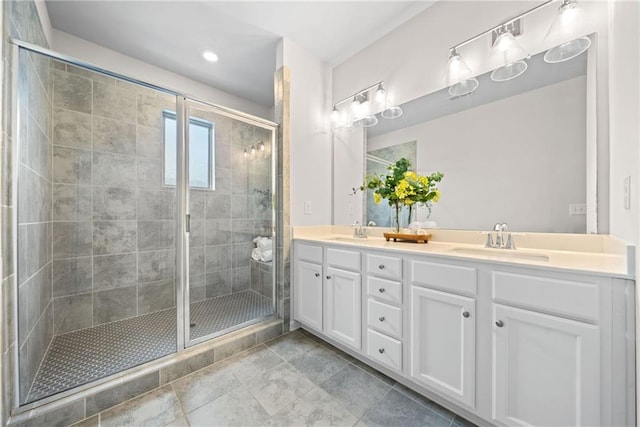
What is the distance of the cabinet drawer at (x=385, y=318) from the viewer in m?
1.34

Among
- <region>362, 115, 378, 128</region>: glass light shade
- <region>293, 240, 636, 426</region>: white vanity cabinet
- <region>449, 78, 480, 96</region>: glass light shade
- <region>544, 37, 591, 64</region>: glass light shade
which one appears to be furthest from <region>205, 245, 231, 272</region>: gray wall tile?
<region>544, 37, 591, 64</region>: glass light shade

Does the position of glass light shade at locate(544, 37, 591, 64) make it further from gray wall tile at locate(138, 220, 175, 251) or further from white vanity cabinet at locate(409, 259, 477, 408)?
gray wall tile at locate(138, 220, 175, 251)

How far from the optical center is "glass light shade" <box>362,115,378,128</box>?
2.14m

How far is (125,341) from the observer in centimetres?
180

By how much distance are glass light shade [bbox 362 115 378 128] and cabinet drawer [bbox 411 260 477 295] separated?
4.57 feet

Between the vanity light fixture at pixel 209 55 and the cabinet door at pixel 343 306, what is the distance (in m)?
2.27

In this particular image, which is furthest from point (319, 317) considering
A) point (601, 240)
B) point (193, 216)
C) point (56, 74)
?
point (56, 74)

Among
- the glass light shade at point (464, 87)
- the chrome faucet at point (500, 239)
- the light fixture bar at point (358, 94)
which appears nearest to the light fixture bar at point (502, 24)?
the glass light shade at point (464, 87)

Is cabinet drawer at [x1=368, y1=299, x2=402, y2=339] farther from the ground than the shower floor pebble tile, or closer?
farther from the ground

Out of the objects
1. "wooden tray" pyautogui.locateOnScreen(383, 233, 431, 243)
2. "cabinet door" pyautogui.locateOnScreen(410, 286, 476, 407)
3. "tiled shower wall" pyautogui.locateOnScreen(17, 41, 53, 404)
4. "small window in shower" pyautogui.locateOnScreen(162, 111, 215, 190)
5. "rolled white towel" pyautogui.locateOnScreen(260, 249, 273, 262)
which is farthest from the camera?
"rolled white towel" pyautogui.locateOnScreen(260, 249, 273, 262)

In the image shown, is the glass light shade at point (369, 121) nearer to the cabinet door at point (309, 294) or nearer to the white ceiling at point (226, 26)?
the white ceiling at point (226, 26)

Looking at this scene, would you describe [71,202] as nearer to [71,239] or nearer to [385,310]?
[71,239]

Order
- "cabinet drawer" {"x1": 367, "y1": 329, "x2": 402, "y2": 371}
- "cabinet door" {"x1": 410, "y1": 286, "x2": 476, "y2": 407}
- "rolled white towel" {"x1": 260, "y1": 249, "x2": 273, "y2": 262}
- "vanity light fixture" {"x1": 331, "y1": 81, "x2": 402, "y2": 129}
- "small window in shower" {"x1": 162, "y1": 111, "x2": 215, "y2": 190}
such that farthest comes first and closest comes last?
"rolled white towel" {"x1": 260, "y1": 249, "x2": 273, "y2": 262}
"vanity light fixture" {"x1": 331, "y1": 81, "x2": 402, "y2": 129}
"small window in shower" {"x1": 162, "y1": 111, "x2": 215, "y2": 190}
"cabinet drawer" {"x1": 367, "y1": 329, "x2": 402, "y2": 371}
"cabinet door" {"x1": 410, "y1": 286, "x2": 476, "y2": 407}

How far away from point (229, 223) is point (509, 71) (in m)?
2.51
